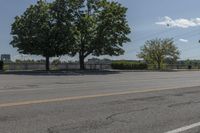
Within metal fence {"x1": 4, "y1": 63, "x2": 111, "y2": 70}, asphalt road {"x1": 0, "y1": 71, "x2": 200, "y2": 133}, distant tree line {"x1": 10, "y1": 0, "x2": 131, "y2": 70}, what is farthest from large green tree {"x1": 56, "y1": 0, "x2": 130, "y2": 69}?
asphalt road {"x1": 0, "y1": 71, "x2": 200, "y2": 133}

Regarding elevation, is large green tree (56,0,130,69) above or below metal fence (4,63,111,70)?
above

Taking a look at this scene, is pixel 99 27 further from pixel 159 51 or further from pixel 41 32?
pixel 159 51

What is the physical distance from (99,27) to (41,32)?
7.40 meters

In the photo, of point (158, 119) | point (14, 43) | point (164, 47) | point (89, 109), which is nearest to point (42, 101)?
point (89, 109)

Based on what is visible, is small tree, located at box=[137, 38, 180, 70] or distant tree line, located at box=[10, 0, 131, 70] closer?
distant tree line, located at box=[10, 0, 131, 70]

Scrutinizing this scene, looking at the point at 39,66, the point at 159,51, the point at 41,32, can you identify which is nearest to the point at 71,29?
the point at 41,32

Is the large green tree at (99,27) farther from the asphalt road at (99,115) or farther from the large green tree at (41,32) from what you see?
the asphalt road at (99,115)

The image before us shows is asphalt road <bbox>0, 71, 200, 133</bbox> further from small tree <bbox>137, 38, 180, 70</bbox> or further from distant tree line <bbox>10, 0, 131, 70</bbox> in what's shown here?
small tree <bbox>137, 38, 180, 70</bbox>

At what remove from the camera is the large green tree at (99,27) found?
188 ft

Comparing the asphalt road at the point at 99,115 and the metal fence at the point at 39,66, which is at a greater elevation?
the metal fence at the point at 39,66

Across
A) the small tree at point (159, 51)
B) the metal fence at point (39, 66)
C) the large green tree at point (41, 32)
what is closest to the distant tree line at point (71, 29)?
the large green tree at point (41, 32)

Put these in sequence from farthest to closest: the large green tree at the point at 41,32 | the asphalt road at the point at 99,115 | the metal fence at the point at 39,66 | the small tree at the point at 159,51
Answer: the small tree at the point at 159,51, the metal fence at the point at 39,66, the large green tree at the point at 41,32, the asphalt road at the point at 99,115

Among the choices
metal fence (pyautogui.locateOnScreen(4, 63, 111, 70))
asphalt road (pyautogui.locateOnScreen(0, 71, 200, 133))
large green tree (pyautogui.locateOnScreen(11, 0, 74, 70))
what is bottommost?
asphalt road (pyautogui.locateOnScreen(0, 71, 200, 133))

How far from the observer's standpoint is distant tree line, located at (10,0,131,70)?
54812 mm
